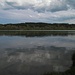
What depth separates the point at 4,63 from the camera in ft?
90.2

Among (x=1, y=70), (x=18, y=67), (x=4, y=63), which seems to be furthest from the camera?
(x=4, y=63)

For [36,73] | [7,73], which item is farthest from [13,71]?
[36,73]

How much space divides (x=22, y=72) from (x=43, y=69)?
2745mm

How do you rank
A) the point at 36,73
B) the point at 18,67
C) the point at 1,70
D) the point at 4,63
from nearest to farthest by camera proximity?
the point at 36,73, the point at 1,70, the point at 18,67, the point at 4,63

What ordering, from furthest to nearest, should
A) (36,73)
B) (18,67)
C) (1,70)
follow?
1. (18,67)
2. (1,70)
3. (36,73)

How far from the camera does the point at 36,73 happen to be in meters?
21.8

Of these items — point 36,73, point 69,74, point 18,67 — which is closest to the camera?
point 69,74

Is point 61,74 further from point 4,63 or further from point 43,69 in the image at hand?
point 4,63

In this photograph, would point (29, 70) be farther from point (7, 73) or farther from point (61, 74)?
point (61, 74)

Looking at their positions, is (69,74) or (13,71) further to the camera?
(13,71)

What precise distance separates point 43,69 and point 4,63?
6.15 m

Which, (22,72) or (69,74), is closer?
(69,74)

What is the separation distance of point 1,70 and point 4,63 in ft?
13.7

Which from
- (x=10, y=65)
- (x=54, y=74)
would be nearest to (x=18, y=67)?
(x=10, y=65)
